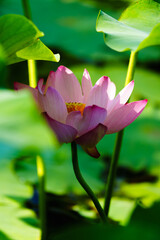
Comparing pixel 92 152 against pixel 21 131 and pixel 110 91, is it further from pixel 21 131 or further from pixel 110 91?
pixel 21 131

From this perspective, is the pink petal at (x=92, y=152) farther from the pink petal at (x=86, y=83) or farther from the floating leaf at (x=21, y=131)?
the floating leaf at (x=21, y=131)

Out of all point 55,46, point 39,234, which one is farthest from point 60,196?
point 55,46

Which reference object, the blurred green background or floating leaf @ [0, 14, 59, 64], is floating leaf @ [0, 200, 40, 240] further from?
floating leaf @ [0, 14, 59, 64]

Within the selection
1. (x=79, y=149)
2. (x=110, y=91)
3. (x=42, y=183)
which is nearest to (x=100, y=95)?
(x=110, y=91)

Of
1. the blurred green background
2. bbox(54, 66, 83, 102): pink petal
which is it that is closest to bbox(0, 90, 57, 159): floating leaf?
the blurred green background

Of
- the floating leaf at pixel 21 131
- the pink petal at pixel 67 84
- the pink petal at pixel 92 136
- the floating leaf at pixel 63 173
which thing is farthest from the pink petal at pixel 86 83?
the floating leaf at pixel 63 173
